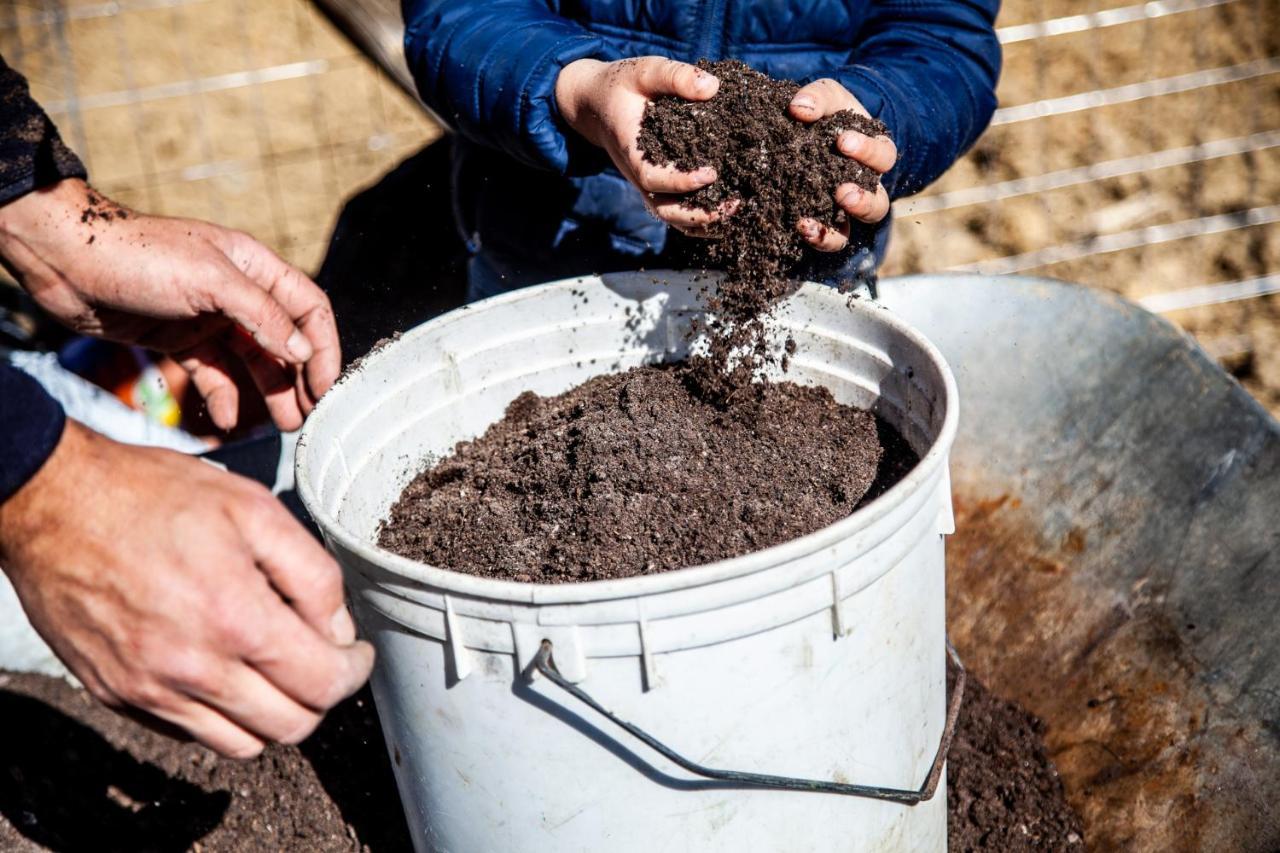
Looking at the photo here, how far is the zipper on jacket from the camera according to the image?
1.49 meters

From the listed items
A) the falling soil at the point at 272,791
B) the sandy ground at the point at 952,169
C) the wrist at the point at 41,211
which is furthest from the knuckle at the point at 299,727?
the sandy ground at the point at 952,169

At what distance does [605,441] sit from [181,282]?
0.64 metres

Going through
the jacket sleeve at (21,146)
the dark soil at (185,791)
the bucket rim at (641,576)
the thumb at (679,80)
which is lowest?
the dark soil at (185,791)

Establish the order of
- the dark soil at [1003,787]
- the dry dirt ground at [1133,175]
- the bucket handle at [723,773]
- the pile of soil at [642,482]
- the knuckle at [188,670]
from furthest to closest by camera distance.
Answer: the dry dirt ground at [1133,175] < the dark soil at [1003,787] < the pile of soil at [642,482] < the bucket handle at [723,773] < the knuckle at [188,670]

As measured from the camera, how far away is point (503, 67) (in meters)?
1.42

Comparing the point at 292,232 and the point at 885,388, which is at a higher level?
the point at 885,388

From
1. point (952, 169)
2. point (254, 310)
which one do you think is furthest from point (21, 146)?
point (952, 169)

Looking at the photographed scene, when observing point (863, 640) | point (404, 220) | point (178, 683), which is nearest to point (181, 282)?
point (178, 683)

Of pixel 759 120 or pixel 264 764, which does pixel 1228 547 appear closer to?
pixel 759 120

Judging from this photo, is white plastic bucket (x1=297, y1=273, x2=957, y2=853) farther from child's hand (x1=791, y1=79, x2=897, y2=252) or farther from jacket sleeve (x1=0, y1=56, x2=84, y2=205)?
jacket sleeve (x1=0, y1=56, x2=84, y2=205)

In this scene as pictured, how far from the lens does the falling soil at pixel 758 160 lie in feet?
3.95

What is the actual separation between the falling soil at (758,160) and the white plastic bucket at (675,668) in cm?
14

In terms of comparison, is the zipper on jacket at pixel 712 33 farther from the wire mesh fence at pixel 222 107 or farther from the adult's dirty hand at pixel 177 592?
the wire mesh fence at pixel 222 107

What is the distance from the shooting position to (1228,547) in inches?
55.8
